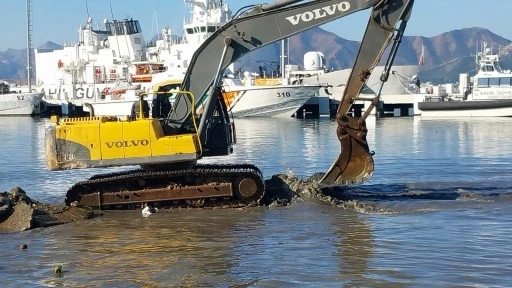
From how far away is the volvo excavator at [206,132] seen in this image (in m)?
15.5

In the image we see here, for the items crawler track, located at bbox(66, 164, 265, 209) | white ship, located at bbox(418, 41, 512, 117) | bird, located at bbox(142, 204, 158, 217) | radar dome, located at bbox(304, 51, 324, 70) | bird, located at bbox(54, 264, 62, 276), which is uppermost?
radar dome, located at bbox(304, 51, 324, 70)

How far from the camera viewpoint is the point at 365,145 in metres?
16.0

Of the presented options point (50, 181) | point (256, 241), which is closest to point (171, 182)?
point (256, 241)

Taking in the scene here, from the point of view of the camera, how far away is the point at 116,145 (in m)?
15.4

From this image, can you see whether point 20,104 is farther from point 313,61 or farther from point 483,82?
point 483,82

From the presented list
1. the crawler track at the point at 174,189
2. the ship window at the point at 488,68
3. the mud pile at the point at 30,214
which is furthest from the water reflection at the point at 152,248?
the ship window at the point at 488,68

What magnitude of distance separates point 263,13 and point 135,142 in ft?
11.7

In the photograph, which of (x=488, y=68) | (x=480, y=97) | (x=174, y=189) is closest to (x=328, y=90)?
(x=488, y=68)

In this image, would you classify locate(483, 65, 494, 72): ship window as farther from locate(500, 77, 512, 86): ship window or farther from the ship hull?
the ship hull

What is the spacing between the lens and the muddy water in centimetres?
1041

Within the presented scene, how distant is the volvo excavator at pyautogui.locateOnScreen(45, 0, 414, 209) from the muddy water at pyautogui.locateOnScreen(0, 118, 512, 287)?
50 centimetres

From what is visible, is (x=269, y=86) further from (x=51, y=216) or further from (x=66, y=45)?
(x=51, y=216)

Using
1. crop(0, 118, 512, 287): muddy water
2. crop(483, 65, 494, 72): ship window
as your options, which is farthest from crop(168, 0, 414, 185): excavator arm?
crop(483, 65, 494, 72): ship window

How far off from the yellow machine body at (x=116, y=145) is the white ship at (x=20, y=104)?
7137cm
